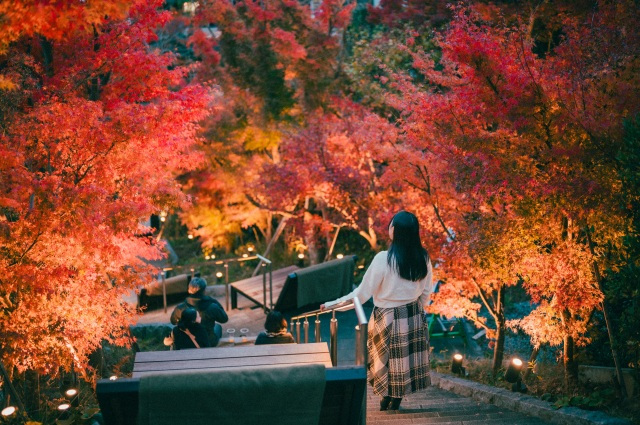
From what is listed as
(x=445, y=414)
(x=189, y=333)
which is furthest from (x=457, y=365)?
(x=189, y=333)

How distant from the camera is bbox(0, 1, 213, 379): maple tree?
583 centimetres

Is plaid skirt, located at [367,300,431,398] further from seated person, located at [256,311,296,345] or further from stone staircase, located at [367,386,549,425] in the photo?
seated person, located at [256,311,296,345]

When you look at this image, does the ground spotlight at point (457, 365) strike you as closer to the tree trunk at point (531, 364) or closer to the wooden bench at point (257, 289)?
the tree trunk at point (531, 364)

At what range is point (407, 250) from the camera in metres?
5.20

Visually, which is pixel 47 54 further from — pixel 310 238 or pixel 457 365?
pixel 310 238

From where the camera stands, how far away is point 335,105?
15609 millimetres

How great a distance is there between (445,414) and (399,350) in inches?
30.9

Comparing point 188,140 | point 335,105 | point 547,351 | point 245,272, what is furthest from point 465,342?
point 245,272

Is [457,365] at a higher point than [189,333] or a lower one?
lower

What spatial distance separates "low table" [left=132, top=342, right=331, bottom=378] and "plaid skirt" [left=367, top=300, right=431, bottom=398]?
810mm

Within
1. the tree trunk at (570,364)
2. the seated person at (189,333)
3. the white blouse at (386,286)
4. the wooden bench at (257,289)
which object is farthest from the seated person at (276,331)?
the wooden bench at (257,289)

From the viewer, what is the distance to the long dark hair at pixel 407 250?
5125mm

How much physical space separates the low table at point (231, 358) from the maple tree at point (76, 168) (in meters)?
1.89

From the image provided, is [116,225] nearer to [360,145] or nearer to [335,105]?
[360,145]
